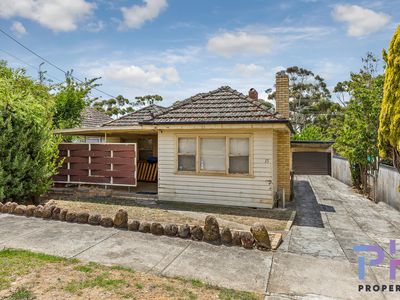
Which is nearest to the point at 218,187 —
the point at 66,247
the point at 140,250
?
the point at 140,250

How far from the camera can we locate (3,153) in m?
8.96

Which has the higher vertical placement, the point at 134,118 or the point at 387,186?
the point at 134,118

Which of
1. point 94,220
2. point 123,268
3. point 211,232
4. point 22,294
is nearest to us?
point 22,294

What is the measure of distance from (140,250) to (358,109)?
11.4 meters

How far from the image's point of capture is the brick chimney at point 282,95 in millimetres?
11258

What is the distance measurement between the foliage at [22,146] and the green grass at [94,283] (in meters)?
6.30

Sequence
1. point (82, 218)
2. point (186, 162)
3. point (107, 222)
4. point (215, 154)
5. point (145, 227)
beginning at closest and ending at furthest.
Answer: point (145, 227), point (107, 222), point (82, 218), point (215, 154), point (186, 162)

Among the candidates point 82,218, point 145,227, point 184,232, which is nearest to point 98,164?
point 82,218

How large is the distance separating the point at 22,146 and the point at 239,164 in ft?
23.8

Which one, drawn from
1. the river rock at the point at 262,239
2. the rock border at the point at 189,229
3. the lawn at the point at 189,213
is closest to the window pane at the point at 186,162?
the lawn at the point at 189,213

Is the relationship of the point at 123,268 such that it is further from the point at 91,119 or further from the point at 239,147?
the point at 91,119

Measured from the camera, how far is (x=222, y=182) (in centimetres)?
985

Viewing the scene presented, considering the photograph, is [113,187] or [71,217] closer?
[71,217]

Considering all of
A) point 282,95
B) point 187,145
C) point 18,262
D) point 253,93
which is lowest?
point 18,262
